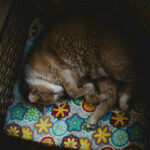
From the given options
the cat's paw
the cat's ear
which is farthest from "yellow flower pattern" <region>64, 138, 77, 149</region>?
the cat's ear

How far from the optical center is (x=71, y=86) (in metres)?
1.30

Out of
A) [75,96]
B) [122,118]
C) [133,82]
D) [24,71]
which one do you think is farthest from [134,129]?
[24,71]

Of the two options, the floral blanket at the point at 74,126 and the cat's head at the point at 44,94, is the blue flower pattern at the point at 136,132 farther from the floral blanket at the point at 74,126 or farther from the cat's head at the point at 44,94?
the cat's head at the point at 44,94

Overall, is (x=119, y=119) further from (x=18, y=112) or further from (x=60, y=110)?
(x=18, y=112)

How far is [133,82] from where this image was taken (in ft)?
3.92

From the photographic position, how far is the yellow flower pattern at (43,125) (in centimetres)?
128

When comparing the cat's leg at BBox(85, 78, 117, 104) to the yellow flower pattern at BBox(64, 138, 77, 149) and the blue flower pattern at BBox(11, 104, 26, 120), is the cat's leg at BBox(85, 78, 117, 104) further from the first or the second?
the blue flower pattern at BBox(11, 104, 26, 120)

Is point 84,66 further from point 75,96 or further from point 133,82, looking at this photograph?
point 133,82

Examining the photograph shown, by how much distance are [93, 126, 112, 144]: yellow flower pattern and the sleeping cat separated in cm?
8

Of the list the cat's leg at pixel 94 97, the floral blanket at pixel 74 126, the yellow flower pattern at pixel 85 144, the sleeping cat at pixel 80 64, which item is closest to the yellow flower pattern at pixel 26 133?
the floral blanket at pixel 74 126

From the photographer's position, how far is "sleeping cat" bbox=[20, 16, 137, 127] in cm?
119

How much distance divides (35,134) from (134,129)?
68cm

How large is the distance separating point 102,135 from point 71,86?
0.40 meters

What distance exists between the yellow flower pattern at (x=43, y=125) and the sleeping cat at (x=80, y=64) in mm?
108
